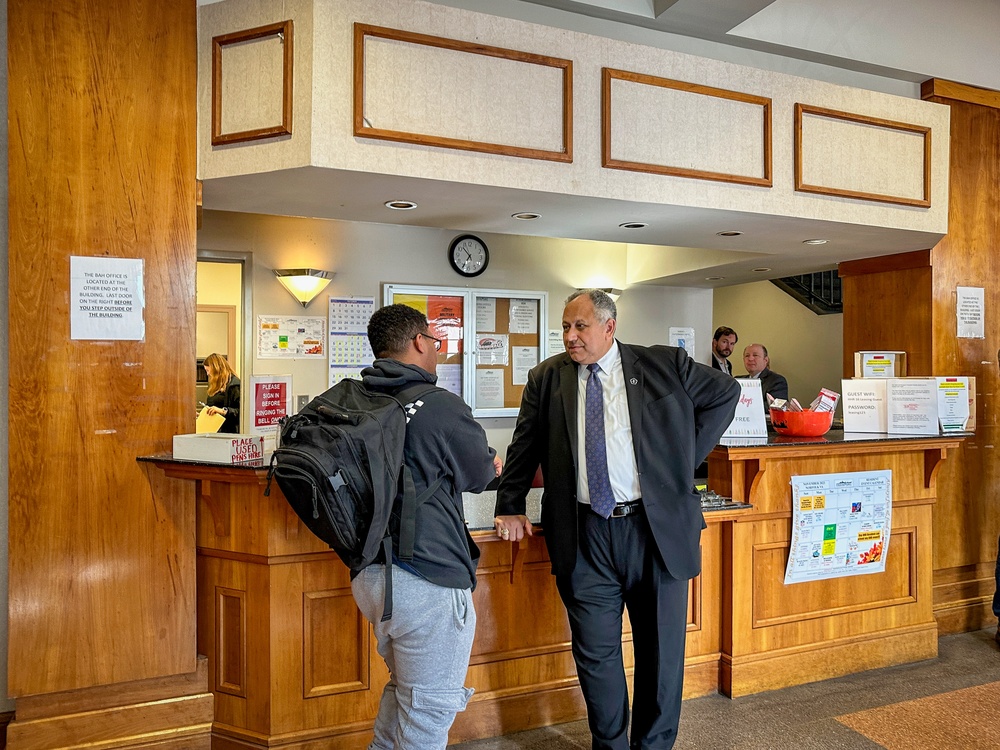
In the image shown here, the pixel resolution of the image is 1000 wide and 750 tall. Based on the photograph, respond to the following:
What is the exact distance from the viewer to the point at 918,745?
2.88 meters

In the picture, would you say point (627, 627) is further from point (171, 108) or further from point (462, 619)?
point (171, 108)

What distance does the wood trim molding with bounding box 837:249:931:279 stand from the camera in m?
4.31

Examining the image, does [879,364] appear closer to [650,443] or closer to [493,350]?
[650,443]

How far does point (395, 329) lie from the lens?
2.12 m

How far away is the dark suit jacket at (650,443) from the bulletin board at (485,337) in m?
2.90

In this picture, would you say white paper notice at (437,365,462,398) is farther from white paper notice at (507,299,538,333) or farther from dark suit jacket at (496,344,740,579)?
dark suit jacket at (496,344,740,579)

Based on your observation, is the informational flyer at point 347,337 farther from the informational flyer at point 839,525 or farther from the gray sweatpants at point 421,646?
the gray sweatpants at point 421,646

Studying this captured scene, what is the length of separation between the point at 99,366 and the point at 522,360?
12.0 ft

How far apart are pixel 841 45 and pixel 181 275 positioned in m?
3.36

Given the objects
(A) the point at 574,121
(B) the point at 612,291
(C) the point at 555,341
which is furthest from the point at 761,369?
(A) the point at 574,121

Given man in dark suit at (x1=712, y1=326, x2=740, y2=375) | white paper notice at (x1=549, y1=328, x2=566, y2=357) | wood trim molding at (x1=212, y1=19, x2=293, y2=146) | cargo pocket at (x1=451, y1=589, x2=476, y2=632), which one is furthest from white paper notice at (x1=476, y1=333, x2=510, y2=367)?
cargo pocket at (x1=451, y1=589, x2=476, y2=632)

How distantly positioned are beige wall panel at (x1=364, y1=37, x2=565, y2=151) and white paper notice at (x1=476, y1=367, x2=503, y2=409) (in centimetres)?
303

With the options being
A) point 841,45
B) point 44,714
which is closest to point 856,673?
point 841,45

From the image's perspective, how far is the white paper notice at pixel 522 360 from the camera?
5.98 metres
